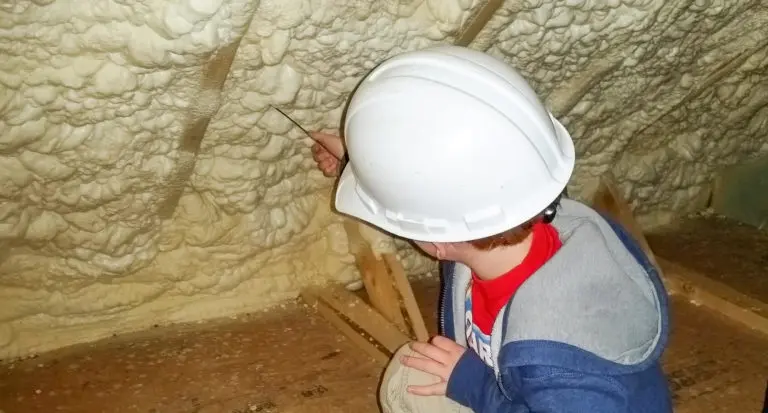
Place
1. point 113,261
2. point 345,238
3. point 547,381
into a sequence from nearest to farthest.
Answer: point 547,381, point 113,261, point 345,238

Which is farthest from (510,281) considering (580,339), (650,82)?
(650,82)

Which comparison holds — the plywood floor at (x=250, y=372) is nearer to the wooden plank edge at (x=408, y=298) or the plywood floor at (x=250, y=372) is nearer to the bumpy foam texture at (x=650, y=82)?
the wooden plank edge at (x=408, y=298)

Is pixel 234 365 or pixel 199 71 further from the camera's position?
pixel 234 365

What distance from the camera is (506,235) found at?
0.99 metres

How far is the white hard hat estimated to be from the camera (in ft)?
2.96

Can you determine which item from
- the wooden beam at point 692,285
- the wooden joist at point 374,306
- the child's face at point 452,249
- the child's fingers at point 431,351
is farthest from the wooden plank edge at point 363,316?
the wooden beam at point 692,285

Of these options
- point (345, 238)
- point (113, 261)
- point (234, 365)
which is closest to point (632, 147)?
point (345, 238)

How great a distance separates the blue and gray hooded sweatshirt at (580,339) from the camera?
89cm

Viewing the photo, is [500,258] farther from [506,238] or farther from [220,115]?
[220,115]

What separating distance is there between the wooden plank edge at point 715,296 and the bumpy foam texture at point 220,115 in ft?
0.98

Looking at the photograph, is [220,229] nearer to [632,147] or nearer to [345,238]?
[345,238]

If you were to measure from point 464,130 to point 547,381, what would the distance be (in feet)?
1.03

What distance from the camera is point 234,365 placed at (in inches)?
52.5

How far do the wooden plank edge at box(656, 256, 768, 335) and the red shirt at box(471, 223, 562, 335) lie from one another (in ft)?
2.42
